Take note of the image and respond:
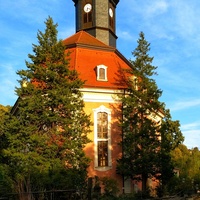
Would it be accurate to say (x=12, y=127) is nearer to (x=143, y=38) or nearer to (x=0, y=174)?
(x=0, y=174)

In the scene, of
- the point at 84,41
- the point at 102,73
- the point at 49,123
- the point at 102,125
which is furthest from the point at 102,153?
the point at 84,41

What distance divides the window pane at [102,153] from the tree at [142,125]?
1340 mm

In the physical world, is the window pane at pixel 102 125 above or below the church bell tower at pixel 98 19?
below

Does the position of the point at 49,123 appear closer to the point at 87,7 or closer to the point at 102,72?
the point at 102,72

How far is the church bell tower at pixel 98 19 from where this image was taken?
2772cm

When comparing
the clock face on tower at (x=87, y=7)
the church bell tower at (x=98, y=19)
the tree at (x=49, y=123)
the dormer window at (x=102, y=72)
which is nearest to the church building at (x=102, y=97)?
the dormer window at (x=102, y=72)

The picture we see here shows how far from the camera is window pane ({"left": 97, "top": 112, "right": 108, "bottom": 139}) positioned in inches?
857

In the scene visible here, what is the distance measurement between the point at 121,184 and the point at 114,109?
16.3 ft

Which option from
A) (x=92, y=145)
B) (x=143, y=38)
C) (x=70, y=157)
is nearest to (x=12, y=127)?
(x=70, y=157)

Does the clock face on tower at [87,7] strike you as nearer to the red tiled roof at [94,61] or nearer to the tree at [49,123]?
the red tiled roof at [94,61]

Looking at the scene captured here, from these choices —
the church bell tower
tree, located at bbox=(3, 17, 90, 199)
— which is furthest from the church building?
tree, located at bbox=(3, 17, 90, 199)

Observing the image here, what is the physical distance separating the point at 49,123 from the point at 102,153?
515cm

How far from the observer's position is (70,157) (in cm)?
1708

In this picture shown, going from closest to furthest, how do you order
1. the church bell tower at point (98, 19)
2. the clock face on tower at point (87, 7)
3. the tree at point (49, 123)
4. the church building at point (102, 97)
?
the tree at point (49, 123), the church building at point (102, 97), the church bell tower at point (98, 19), the clock face on tower at point (87, 7)
